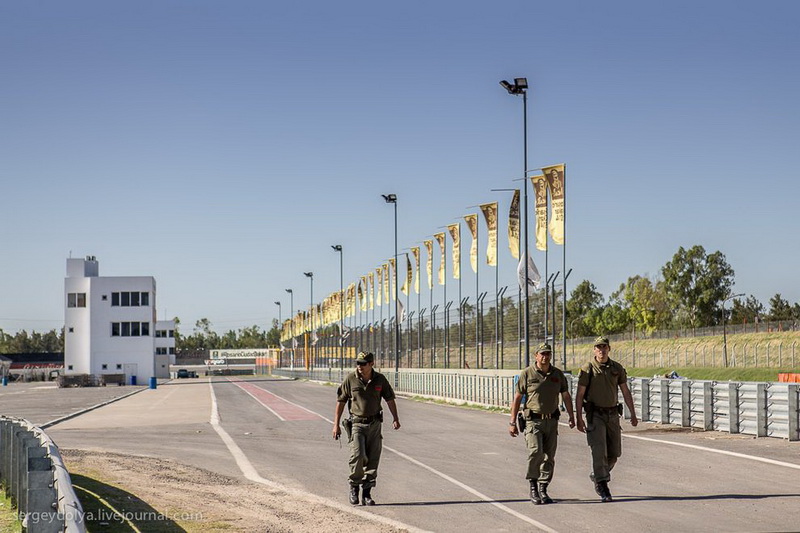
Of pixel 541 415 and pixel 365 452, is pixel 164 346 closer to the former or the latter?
pixel 365 452

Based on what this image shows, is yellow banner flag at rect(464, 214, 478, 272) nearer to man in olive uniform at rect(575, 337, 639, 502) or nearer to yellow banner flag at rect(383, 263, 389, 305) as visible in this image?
yellow banner flag at rect(383, 263, 389, 305)

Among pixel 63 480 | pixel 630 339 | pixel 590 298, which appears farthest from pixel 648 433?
pixel 590 298

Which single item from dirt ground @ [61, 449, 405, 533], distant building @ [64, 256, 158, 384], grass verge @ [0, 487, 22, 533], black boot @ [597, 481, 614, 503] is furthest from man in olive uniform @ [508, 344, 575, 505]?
distant building @ [64, 256, 158, 384]

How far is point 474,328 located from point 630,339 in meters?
57.5

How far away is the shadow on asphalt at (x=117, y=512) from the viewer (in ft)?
37.6

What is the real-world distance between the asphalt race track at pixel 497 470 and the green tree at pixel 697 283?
11155 cm

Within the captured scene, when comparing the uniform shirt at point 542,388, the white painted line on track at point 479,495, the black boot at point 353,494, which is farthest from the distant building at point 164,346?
the uniform shirt at point 542,388

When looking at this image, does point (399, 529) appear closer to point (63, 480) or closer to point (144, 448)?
point (63, 480)

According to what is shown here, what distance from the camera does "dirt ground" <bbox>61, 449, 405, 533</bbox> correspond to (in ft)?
38.7

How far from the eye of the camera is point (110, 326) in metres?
108

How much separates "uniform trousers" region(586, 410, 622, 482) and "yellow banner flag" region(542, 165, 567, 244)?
72.0 ft

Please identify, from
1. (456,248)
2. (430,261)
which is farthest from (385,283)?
(456,248)

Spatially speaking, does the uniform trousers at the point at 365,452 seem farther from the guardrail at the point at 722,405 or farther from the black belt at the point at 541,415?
the guardrail at the point at 722,405

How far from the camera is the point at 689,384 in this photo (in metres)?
25.7
